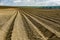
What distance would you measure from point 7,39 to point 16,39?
1.40 ft

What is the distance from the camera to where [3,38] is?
1023cm

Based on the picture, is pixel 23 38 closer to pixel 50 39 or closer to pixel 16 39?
pixel 16 39

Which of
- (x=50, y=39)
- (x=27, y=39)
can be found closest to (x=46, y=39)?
(x=50, y=39)

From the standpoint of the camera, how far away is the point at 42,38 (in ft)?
33.0

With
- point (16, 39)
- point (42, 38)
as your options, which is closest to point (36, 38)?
point (42, 38)

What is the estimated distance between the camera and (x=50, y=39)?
991 centimetres

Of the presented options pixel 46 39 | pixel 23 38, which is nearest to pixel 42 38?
pixel 46 39

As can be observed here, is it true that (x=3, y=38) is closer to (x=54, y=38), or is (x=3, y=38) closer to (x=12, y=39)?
(x=12, y=39)

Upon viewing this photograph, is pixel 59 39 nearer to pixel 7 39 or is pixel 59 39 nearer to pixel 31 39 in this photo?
pixel 31 39

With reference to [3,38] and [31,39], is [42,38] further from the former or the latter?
[3,38]

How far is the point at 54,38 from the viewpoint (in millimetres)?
10164

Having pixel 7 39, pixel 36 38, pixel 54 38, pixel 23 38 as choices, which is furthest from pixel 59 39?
pixel 7 39

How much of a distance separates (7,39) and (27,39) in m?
0.94

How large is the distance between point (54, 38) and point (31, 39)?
114 centimetres
